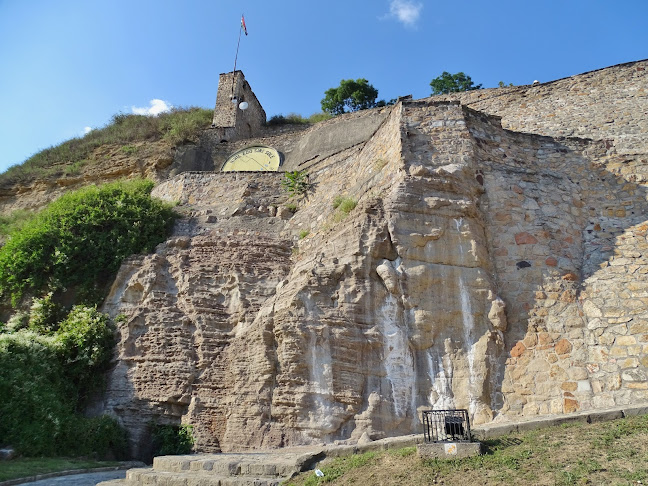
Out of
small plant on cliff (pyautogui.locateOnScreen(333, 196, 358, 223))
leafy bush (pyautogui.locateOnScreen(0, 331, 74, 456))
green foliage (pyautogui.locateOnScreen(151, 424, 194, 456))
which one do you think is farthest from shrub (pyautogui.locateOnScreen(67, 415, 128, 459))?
small plant on cliff (pyautogui.locateOnScreen(333, 196, 358, 223))

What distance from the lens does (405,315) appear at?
807cm

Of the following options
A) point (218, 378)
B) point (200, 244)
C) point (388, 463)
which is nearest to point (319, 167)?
point (200, 244)

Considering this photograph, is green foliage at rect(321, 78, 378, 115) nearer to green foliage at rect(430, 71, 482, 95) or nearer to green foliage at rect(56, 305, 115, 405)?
green foliage at rect(430, 71, 482, 95)

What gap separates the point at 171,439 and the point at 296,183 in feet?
19.3

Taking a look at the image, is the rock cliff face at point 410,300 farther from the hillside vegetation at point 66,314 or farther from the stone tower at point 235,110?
the stone tower at point 235,110

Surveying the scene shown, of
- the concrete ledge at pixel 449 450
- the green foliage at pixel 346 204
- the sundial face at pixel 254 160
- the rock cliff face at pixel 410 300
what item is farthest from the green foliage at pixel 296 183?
the concrete ledge at pixel 449 450

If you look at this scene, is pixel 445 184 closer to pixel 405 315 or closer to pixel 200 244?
pixel 405 315

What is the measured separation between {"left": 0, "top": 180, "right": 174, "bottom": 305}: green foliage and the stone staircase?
5348mm

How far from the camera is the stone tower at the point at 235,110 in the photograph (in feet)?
68.4

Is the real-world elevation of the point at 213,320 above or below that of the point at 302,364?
above

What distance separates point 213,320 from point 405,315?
12.0 feet

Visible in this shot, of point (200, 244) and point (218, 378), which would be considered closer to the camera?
point (218, 378)

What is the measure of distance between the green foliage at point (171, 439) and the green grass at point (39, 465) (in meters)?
0.66

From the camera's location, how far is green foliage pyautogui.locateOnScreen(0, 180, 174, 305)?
11.4 meters
